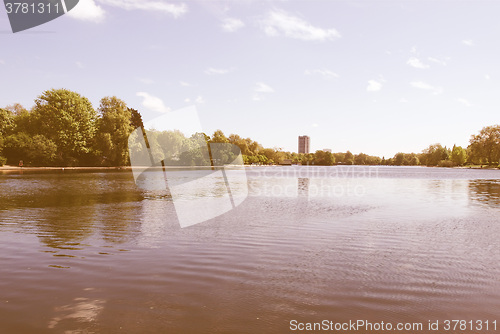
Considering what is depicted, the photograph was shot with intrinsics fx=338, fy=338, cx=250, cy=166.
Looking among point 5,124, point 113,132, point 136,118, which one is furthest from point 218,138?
point 5,124

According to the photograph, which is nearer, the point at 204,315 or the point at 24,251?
the point at 204,315

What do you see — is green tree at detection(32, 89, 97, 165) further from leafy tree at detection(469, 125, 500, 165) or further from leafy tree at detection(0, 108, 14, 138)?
leafy tree at detection(469, 125, 500, 165)

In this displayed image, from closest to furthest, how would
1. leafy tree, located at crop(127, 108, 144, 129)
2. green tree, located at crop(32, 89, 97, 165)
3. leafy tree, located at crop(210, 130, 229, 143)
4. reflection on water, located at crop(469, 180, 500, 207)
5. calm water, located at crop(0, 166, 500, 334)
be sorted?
calm water, located at crop(0, 166, 500, 334) < reflection on water, located at crop(469, 180, 500, 207) < green tree, located at crop(32, 89, 97, 165) < leafy tree, located at crop(127, 108, 144, 129) < leafy tree, located at crop(210, 130, 229, 143)

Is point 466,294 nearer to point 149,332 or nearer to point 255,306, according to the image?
point 255,306

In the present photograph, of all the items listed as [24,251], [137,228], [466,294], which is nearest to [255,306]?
[466,294]

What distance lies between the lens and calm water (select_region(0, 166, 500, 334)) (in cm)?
676

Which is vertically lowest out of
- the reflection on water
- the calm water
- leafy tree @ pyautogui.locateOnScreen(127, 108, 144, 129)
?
the reflection on water

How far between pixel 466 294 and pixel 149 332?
7.24 m

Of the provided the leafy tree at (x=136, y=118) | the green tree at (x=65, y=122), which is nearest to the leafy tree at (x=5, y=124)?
the green tree at (x=65, y=122)

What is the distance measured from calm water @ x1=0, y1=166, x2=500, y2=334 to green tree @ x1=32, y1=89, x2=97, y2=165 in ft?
299

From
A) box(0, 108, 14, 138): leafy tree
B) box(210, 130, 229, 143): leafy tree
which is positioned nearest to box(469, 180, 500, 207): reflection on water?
box(0, 108, 14, 138): leafy tree

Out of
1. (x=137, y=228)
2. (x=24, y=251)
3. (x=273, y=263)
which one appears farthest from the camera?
(x=137, y=228)

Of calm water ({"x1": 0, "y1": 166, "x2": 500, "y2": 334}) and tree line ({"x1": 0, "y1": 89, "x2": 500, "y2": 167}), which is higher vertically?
tree line ({"x1": 0, "y1": 89, "x2": 500, "y2": 167})

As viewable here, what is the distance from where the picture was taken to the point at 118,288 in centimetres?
818
